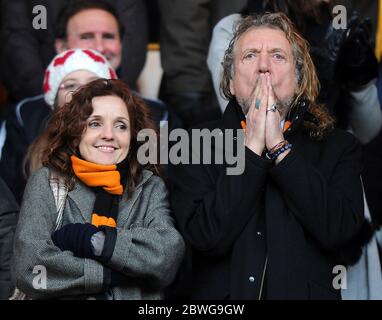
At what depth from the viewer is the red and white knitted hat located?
470 centimetres

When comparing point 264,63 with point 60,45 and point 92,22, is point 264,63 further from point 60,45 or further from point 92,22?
point 60,45

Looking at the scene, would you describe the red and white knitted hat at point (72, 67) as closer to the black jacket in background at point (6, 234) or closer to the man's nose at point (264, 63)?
the black jacket in background at point (6, 234)

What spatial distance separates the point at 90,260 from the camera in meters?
3.61

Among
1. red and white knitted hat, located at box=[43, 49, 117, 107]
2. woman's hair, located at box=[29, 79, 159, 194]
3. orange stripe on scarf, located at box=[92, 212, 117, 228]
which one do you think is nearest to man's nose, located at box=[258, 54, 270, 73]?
woman's hair, located at box=[29, 79, 159, 194]

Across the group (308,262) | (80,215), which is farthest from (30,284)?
(308,262)

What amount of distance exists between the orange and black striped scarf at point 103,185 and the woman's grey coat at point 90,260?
3 centimetres

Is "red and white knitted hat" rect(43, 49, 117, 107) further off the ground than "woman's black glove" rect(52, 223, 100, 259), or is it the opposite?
"red and white knitted hat" rect(43, 49, 117, 107)

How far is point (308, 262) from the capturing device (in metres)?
3.63

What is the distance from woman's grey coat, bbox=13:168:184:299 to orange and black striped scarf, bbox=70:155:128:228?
0.03 metres

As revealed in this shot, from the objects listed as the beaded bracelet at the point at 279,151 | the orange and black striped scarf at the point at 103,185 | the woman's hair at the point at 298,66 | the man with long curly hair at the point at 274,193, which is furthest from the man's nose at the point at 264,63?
the orange and black striped scarf at the point at 103,185

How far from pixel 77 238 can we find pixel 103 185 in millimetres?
301

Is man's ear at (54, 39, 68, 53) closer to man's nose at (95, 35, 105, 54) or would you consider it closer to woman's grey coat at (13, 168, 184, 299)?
man's nose at (95, 35, 105, 54)

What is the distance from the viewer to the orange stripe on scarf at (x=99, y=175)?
378 cm

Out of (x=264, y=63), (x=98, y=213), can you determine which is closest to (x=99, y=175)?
(x=98, y=213)
